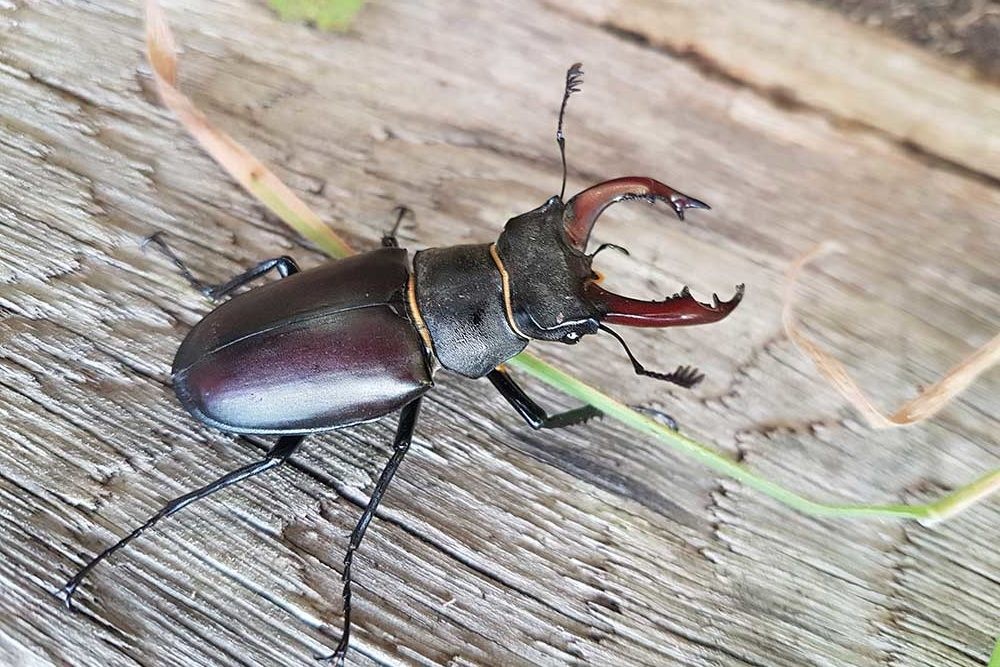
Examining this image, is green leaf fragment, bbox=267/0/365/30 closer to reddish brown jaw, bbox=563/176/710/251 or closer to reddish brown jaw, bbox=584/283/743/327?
reddish brown jaw, bbox=563/176/710/251

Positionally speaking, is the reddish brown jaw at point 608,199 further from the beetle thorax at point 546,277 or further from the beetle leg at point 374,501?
the beetle leg at point 374,501

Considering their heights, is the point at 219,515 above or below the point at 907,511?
below

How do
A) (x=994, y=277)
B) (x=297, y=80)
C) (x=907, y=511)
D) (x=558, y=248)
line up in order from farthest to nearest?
1. (x=297, y=80)
2. (x=994, y=277)
3. (x=558, y=248)
4. (x=907, y=511)

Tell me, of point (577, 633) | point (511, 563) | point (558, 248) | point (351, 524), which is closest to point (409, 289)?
point (558, 248)

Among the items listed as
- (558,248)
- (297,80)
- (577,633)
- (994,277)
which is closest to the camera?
(577,633)

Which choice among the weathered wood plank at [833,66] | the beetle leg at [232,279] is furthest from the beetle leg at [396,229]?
the weathered wood plank at [833,66]

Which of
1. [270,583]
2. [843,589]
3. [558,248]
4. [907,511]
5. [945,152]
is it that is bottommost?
[270,583]

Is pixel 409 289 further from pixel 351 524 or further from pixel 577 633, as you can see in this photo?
pixel 577 633

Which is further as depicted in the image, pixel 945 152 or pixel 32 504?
pixel 945 152
